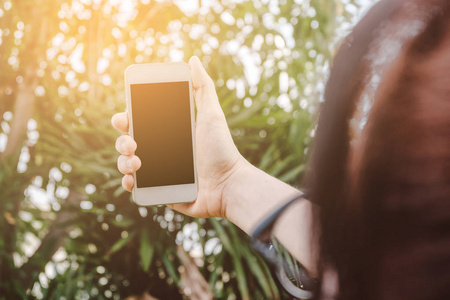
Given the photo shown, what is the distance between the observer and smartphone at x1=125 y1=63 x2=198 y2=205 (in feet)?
2.66

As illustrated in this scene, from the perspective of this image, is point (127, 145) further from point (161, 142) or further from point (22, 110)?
point (22, 110)

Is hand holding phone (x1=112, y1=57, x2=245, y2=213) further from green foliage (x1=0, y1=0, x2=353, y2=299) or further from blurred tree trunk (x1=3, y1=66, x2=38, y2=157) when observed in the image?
blurred tree trunk (x1=3, y1=66, x2=38, y2=157)

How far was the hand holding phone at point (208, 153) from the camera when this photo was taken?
2.59 ft

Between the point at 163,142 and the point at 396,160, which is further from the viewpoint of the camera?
the point at 163,142

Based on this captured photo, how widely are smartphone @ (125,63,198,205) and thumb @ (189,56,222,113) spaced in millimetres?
14

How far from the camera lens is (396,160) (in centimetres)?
29

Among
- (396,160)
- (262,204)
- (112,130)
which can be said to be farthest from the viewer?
(112,130)

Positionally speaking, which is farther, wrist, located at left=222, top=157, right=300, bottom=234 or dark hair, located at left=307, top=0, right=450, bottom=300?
wrist, located at left=222, top=157, right=300, bottom=234

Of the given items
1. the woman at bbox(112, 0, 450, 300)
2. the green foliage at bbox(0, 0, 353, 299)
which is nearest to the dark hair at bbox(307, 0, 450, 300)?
the woman at bbox(112, 0, 450, 300)

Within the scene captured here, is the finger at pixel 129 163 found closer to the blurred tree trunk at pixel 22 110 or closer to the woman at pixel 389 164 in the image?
the woman at pixel 389 164

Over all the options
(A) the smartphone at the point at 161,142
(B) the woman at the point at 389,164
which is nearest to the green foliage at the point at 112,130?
(A) the smartphone at the point at 161,142

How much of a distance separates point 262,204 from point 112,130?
1.08 metres

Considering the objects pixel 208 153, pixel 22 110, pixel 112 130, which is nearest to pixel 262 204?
pixel 208 153

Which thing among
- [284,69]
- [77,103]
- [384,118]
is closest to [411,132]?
[384,118]
